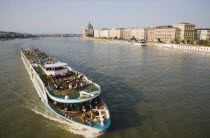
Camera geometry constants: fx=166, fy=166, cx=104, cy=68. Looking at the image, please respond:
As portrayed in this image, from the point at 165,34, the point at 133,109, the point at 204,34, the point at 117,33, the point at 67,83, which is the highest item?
the point at 117,33

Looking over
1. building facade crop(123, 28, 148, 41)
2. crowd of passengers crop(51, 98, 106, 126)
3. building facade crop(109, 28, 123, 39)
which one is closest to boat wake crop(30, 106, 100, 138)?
crowd of passengers crop(51, 98, 106, 126)

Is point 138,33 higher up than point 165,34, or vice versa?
point 138,33

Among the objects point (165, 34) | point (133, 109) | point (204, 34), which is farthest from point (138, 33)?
point (133, 109)

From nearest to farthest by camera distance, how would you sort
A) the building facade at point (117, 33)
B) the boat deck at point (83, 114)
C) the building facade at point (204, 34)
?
1. the boat deck at point (83, 114)
2. the building facade at point (204, 34)
3. the building facade at point (117, 33)

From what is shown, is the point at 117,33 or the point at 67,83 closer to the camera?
the point at 67,83

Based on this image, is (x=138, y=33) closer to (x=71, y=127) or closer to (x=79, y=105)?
(x=79, y=105)

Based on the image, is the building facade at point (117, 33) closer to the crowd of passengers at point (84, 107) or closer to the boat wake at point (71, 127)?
Result: the crowd of passengers at point (84, 107)

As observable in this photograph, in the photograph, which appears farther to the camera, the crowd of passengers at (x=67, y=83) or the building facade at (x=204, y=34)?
the building facade at (x=204, y=34)

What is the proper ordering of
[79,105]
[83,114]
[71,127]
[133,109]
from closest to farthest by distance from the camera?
[83,114] → [71,127] → [79,105] → [133,109]

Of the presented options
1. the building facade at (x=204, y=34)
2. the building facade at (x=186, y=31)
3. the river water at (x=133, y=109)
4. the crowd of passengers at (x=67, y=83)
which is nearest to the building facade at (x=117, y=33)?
the building facade at (x=204, y=34)

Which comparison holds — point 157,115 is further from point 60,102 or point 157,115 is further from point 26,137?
point 26,137

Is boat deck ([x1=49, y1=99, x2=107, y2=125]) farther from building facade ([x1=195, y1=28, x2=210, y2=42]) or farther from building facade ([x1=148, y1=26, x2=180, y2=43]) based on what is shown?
building facade ([x1=195, y1=28, x2=210, y2=42])
